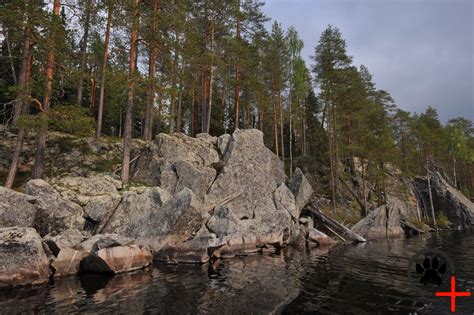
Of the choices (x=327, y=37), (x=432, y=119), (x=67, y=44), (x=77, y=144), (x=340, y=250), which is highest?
(x=327, y=37)

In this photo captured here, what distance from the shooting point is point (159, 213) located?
59.2 feet

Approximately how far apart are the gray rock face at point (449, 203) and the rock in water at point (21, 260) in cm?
5443

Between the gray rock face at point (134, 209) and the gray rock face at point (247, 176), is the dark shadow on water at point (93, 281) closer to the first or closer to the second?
the gray rock face at point (134, 209)

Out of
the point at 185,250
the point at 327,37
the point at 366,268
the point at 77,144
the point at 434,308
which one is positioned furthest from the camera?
the point at 327,37

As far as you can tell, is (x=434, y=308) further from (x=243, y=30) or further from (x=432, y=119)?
(x=432, y=119)

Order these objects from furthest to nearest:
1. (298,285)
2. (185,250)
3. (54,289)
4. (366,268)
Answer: (185,250) → (366,268) → (298,285) → (54,289)

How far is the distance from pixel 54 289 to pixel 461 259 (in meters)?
21.5

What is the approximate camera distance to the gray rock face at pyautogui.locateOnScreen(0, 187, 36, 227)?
14.1 meters

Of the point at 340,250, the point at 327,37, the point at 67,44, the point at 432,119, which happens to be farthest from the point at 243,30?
the point at 432,119

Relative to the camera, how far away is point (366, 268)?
51.0 ft

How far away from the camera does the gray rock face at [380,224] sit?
31062 mm

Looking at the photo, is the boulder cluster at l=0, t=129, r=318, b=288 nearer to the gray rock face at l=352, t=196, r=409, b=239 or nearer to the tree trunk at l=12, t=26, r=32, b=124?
the tree trunk at l=12, t=26, r=32, b=124

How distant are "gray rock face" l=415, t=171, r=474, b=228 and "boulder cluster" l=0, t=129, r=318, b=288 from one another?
112ft

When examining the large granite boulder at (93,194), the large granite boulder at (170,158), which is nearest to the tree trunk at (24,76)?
the large granite boulder at (93,194)
